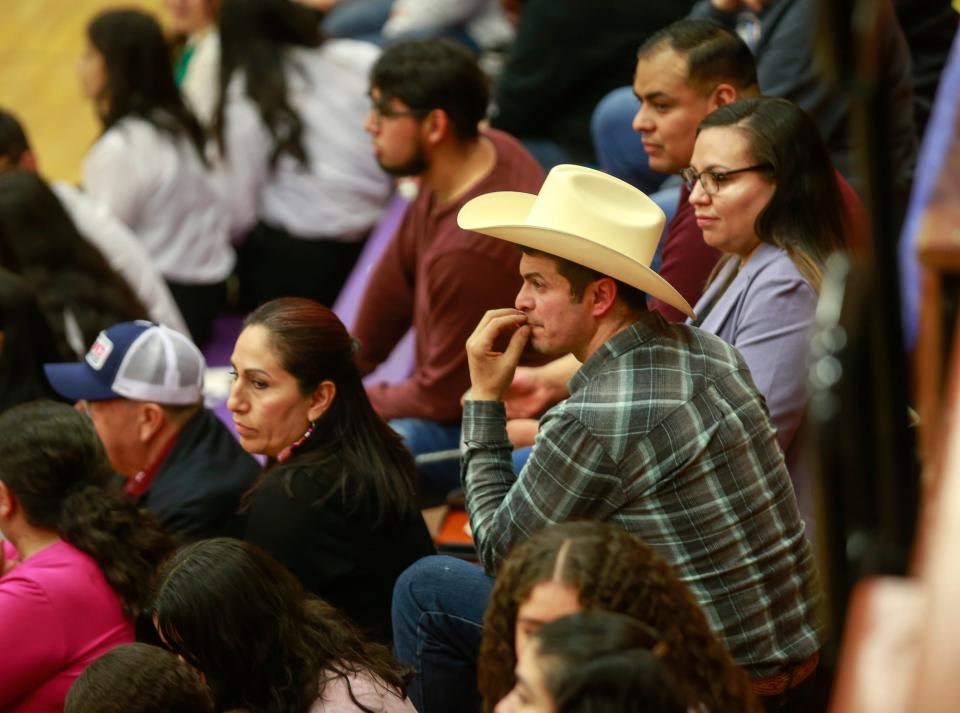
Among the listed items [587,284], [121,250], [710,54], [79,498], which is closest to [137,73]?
[121,250]

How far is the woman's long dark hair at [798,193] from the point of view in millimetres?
3012

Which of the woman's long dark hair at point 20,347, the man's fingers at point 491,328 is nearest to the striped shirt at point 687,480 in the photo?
the man's fingers at point 491,328

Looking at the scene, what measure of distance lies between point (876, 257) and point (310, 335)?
85.3 inches

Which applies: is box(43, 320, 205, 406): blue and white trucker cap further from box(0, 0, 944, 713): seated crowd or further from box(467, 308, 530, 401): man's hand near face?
box(467, 308, 530, 401): man's hand near face

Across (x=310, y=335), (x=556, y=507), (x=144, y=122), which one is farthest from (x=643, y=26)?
(x=556, y=507)

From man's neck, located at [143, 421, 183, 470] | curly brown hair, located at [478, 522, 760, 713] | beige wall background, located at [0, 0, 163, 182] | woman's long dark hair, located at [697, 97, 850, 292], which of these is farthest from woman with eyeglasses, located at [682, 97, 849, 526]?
beige wall background, located at [0, 0, 163, 182]

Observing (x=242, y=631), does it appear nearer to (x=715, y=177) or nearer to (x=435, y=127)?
(x=715, y=177)

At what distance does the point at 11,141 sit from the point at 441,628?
304 cm

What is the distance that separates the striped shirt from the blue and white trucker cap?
1337 mm

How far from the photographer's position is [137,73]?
18.2 feet

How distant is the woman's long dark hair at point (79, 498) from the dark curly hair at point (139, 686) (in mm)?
563

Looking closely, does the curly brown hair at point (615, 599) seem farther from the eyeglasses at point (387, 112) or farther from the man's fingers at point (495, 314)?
the eyeglasses at point (387, 112)

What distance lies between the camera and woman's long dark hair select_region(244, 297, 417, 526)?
3.03 m

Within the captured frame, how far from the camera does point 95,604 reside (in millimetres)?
2875
